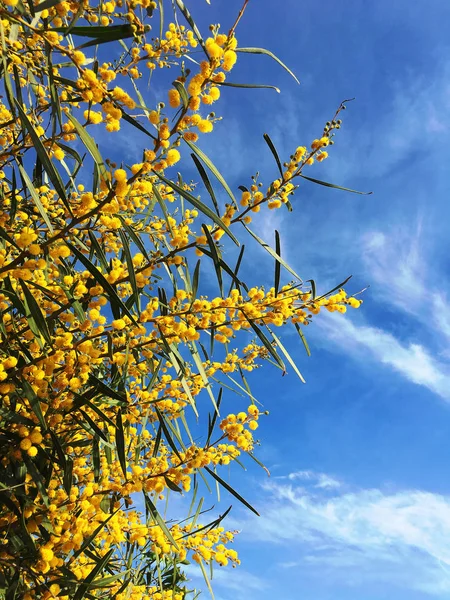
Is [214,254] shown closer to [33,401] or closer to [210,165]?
[210,165]

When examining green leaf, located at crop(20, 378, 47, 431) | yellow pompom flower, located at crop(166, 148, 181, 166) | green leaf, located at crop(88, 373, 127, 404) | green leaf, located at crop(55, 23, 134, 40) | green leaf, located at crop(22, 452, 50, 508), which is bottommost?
green leaf, located at crop(22, 452, 50, 508)

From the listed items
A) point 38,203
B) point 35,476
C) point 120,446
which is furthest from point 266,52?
point 35,476

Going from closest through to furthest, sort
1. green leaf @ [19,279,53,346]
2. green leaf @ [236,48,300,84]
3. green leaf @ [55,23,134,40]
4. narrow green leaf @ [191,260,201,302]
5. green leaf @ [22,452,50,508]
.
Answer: green leaf @ [55,23,134,40], green leaf @ [236,48,300,84], green leaf @ [19,279,53,346], green leaf @ [22,452,50,508], narrow green leaf @ [191,260,201,302]

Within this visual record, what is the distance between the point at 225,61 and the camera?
4.89 ft

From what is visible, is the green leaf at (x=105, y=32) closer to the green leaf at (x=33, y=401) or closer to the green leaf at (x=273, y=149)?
the green leaf at (x=273, y=149)

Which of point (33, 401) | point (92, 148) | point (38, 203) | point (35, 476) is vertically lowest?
point (35, 476)

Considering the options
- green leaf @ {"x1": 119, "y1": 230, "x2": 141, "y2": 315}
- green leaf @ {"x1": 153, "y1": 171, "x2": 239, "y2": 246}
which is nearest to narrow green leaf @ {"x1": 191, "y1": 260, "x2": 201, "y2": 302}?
green leaf @ {"x1": 119, "y1": 230, "x2": 141, "y2": 315}

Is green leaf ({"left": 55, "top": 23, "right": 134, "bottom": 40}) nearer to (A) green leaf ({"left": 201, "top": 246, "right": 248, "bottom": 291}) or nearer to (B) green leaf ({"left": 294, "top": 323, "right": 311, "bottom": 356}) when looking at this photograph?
(A) green leaf ({"left": 201, "top": 246, "right": 248, "bottom": 291})

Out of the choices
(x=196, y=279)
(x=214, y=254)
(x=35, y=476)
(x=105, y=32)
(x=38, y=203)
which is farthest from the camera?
(x=196, y=279)

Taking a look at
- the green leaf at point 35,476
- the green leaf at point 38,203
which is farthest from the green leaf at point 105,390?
the green leaf at point 38,203

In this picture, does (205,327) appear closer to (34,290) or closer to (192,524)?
(34,290)

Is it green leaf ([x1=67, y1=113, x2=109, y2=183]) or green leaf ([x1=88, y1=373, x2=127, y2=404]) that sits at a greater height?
green leaf ([x1=67, y1=113, x2=109, y2=183])

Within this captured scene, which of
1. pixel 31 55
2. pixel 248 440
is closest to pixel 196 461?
pixel 248 440

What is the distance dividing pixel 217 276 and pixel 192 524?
1.54 m
